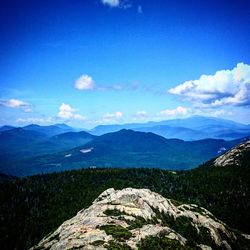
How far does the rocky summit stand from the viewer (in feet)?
221

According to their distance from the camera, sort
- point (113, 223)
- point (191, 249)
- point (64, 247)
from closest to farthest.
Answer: point (64, 247) → point (191, 249) → point (113, 223)

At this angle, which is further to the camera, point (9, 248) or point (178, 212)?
point (9, 248)

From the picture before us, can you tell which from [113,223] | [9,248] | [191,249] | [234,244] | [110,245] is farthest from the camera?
[9,248]

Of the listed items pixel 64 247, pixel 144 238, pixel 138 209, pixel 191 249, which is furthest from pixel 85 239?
pixel 138 209

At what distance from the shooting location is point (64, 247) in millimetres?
66062

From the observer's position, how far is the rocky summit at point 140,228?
67.2m

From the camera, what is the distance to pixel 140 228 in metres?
77.4

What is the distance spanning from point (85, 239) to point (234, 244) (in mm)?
70186

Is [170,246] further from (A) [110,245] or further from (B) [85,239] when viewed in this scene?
(B) [85,239]

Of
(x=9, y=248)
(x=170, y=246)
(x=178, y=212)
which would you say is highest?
(x=170, y=246)

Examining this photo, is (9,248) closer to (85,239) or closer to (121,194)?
(121,194)

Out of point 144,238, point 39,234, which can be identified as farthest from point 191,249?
point 39,234

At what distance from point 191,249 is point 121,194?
51893mm

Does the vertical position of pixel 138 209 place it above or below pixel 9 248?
above
